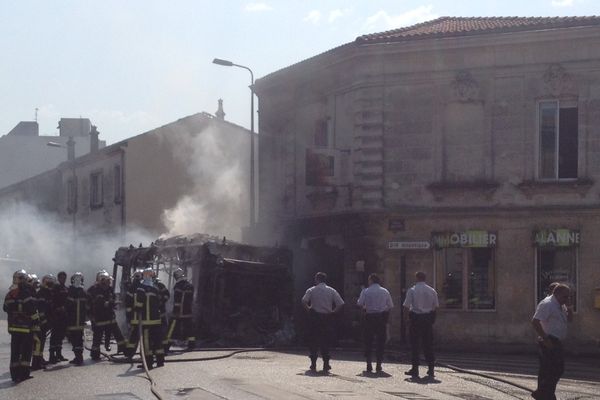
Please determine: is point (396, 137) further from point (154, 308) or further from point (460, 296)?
point (154, 308)

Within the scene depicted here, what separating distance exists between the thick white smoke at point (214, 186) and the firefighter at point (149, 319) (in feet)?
87.3

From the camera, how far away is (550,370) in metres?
13.7

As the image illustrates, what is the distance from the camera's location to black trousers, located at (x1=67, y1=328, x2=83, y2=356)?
833 inches

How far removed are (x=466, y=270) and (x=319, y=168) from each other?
4631 mm

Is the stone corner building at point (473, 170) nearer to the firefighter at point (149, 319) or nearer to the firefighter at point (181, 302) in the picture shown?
the firefighter at point (181, 302)

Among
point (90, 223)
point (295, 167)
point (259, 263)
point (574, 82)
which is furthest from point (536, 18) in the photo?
point (90, 223)

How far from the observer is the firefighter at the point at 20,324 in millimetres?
17875

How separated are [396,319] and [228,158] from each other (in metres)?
Answer: 23.7

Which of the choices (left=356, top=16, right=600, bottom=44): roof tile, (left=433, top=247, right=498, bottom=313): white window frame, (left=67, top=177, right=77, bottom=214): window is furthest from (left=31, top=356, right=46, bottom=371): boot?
(left=67, top=177, right=77, bottom=214): window

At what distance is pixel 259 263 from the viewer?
27.1 meters

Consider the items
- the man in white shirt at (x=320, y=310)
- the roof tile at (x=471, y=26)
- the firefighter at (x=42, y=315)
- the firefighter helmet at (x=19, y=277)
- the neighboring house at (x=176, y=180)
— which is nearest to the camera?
the firefighter helmet at (x=19, y=277)

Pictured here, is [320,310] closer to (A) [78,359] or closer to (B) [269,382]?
(B) [269,382]

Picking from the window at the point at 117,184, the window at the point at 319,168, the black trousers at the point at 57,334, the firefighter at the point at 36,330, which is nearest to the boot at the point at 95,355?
the black trousers at the point at 57,334

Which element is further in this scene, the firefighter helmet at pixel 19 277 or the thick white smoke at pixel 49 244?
the thick white smoke at pixel 49 244
